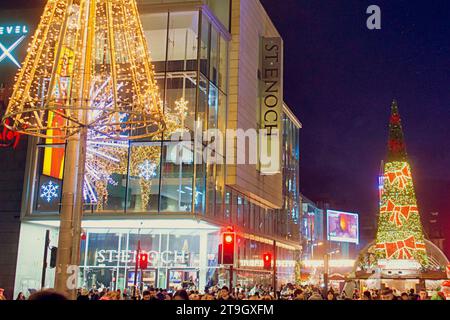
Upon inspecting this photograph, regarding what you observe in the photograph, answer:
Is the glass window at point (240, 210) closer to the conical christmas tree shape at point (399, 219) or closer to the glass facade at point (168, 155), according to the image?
the glass facade at point (168, 155)

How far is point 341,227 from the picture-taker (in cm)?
10106

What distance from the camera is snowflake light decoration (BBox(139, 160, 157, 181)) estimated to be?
2689cm

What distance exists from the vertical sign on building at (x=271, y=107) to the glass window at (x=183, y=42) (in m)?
9.38

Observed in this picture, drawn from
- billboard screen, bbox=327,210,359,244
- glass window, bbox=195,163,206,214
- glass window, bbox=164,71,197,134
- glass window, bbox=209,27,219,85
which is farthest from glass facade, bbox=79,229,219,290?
billboard screen, bbox=327,210,359,244

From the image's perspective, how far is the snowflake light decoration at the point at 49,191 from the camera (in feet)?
94.9

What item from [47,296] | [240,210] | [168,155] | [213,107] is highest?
[213,107]

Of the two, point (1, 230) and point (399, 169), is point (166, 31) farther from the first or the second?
point (399, 169)

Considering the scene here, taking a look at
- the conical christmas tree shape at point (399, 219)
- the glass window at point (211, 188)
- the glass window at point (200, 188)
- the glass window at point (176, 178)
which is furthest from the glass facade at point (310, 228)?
the glass window at point (176, 178)

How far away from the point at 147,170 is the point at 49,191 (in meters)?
6.01

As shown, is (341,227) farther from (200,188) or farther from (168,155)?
(168,155)

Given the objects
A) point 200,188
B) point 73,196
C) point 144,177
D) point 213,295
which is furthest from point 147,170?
point 73,196

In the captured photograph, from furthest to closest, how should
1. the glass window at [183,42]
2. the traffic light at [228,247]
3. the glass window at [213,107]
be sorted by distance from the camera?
the glass window at [213,107]
the glass window at [183,42]
the traffic light at [228,247]

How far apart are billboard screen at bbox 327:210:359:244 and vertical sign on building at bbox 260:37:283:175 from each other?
215 ft

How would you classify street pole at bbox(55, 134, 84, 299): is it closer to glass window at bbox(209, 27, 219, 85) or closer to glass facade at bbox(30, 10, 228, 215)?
glass facade at bbox(30, 10, 228, 215)
